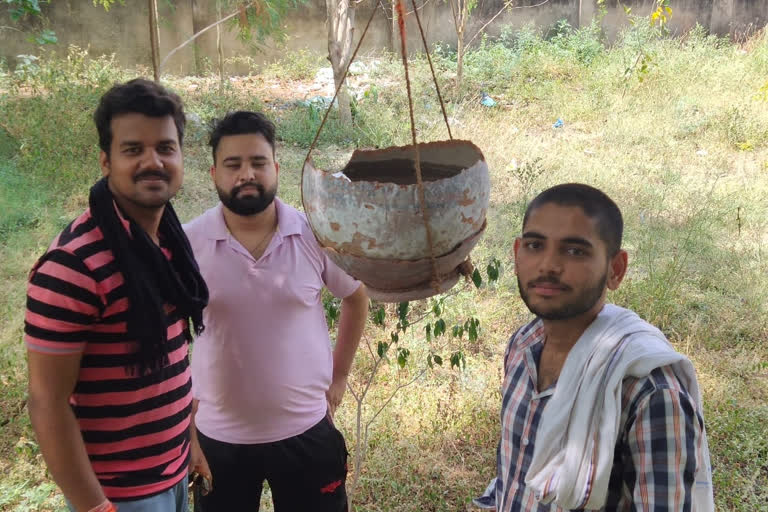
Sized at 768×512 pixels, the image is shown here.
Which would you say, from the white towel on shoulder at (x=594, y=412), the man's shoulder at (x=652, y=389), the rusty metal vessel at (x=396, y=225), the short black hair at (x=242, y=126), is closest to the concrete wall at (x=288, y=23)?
the short black hair at (x=242, y=126)

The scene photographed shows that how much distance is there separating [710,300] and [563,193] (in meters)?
3.52

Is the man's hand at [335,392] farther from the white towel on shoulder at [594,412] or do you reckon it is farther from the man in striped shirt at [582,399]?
the white towel on shoulder at [594,412]

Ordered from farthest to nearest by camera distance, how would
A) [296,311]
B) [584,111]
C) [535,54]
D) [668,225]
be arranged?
[535,54] → [584,111] → [668,225] → [296,311]

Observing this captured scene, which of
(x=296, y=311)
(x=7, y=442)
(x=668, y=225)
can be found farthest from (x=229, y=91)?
(x=296, y=311)

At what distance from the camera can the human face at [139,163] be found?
1.72m

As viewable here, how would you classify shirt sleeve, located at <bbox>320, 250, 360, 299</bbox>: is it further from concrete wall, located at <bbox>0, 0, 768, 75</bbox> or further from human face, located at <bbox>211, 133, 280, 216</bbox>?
concrete wall, located at <bbox>0, 0, 768, 75</bbox>

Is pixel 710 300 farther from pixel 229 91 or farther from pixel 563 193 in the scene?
pixel 229 91

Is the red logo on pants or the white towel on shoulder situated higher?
the white towel on shoulder

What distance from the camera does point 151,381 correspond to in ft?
5.63

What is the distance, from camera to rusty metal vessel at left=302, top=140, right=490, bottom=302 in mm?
1361

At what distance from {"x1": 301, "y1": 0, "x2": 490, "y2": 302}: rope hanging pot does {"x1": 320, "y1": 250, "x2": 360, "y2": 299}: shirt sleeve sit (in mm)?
760

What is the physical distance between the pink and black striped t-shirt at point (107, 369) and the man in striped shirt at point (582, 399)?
0.88 meters

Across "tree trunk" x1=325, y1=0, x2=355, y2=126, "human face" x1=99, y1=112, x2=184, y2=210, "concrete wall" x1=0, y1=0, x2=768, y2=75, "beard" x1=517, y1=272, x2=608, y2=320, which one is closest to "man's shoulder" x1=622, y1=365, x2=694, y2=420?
"beard" x1=517, y1=272, x2=608, y2=320

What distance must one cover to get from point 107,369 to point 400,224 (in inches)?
33.0
